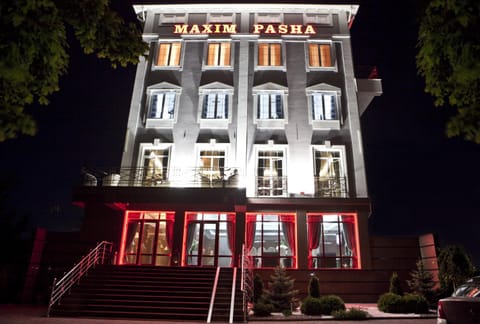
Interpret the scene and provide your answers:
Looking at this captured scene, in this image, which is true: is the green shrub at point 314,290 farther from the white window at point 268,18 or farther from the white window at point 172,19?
the white window at point 172,19

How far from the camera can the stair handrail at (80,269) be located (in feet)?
36.8

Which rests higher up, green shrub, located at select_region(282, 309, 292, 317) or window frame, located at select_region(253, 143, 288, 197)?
window frame, located at select_region(253, 143, 288, 197)

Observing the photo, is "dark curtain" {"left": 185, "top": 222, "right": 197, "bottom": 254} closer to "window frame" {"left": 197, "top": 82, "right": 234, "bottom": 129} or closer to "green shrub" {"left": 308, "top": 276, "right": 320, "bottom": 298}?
"window frame" {"left": 197, "top": 82, "right": 234, "bottom": 129}

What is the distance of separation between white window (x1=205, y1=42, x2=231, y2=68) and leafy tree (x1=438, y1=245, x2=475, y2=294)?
1401 cm

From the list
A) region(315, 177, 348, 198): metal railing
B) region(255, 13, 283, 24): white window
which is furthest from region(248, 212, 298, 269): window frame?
region(255, 13, 283, 24): white window

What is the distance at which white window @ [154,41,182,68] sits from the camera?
20.1 metres

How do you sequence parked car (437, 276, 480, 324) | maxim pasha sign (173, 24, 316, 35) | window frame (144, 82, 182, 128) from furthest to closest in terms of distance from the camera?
maxim pasha sign (173, 24, 316, 35) < window frame (144, 82, 182, 128) < parked car (437, 276, 480, 324)

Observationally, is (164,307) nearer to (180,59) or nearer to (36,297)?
(36,297)

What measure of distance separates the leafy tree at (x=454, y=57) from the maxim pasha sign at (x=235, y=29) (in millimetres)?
15112

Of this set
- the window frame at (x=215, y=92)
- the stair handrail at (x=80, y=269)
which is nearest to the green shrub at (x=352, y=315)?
the stair handrail at (x=80, y=269)

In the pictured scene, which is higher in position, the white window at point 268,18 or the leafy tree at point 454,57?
the white window at point 268,18

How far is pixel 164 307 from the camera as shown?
10.9 meters

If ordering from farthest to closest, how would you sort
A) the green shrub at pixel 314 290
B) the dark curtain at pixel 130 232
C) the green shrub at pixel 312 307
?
the dark curtain at pixel 130 232 → the green shrub at pixel 314 290 → the green shrub at pixel 312 307

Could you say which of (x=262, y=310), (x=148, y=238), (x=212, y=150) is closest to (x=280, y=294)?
(x=262, y=310)
